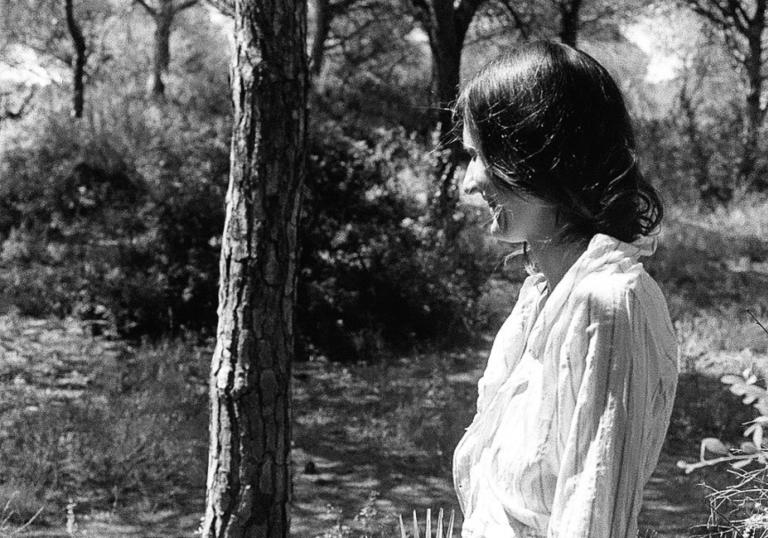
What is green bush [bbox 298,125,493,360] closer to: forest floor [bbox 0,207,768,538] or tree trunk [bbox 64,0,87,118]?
forest floor [bbox 0,207,768,538]

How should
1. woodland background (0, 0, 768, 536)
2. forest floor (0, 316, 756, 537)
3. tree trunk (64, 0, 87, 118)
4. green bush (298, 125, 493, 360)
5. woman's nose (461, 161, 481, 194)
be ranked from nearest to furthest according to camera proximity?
woman's nose (461, 161, 481, 194) < forest floor (0, 316, 756, 537) < woodland background (0, 0, 768, 536) < green bush (298, 125, 493, 360) < tree trunk (64, 0, 87, 118)

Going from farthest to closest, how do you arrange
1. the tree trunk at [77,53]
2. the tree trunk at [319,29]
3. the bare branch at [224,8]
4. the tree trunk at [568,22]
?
the tree trunk at [319,29], the tree trunk at [568,22], the tree trunk at [77,53], the bare branch at [224,8]

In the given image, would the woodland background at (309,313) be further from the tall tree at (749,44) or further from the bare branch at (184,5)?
the bare branch at (184,5)

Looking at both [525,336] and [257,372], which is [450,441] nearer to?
[257,372]

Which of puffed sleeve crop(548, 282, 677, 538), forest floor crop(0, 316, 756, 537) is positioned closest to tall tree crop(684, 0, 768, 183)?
forest floor crop(0, 316, 756, 537)

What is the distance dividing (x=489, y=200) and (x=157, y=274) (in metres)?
7.36

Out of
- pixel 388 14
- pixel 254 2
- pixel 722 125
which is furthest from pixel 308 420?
pixel 388 14

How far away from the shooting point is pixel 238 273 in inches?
137

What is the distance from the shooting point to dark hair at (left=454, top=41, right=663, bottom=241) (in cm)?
152

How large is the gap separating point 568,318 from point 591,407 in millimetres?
135

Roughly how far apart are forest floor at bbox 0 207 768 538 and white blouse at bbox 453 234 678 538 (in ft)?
9.28

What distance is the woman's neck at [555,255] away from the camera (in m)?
1.61

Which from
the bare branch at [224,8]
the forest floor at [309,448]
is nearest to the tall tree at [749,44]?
the forest floor at [309,448]

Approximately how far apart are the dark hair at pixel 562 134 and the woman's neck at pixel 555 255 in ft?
0.08
